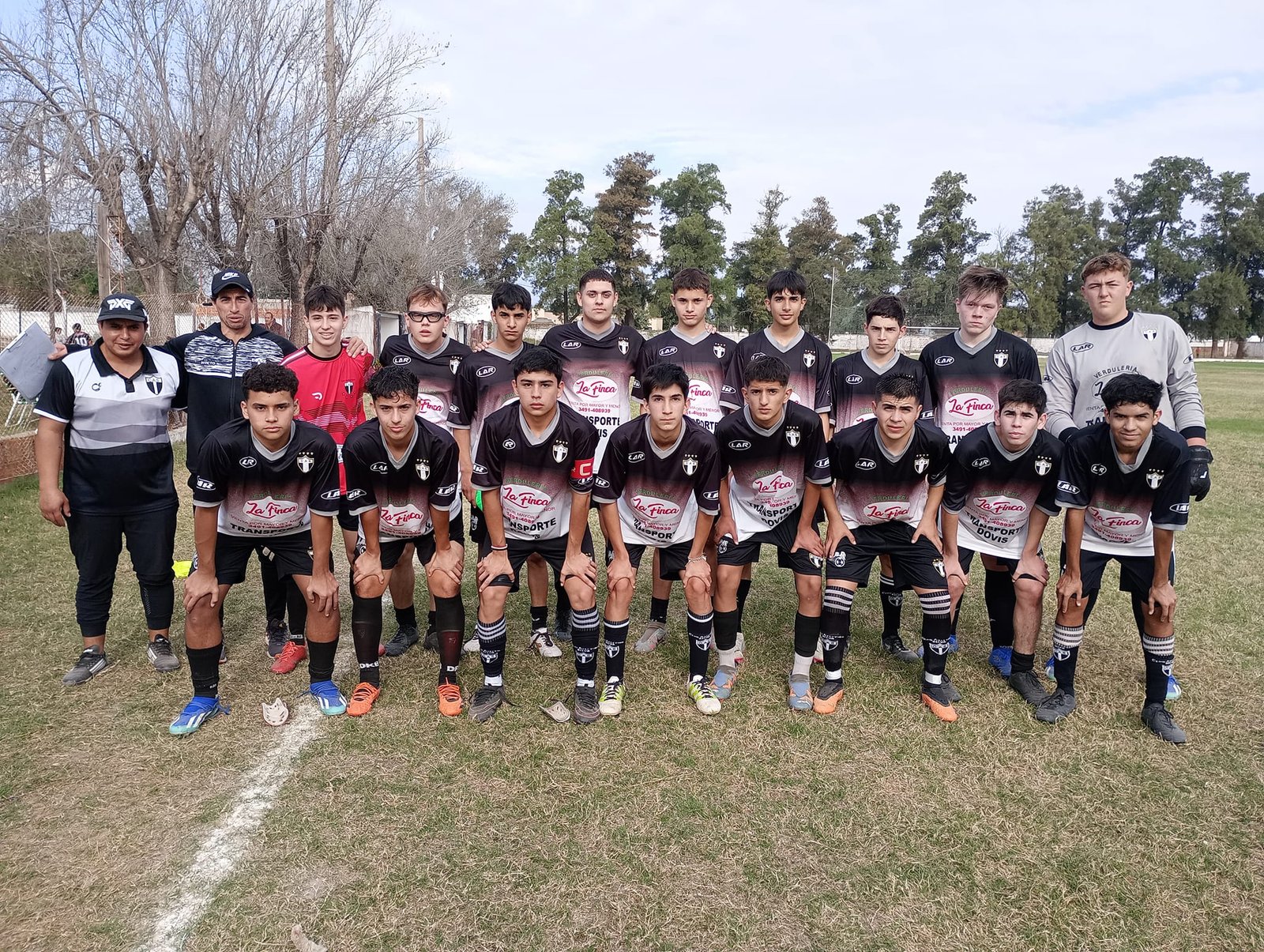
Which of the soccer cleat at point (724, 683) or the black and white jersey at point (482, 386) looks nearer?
the soccer cleat at point (724, 683)

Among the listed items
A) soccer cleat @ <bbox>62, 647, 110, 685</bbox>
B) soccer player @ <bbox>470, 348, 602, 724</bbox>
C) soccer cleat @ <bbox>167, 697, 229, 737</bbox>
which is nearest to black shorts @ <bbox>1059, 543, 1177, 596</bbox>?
soccer player @ <bbox>470, 348, 602, 724</bbox>

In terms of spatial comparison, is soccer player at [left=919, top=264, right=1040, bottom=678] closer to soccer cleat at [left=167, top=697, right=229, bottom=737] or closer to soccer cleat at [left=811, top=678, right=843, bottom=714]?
soccer cleat at [left=811, top=678, right=843, bottom=714]

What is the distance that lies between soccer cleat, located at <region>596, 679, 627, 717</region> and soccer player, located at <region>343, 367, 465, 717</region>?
30.1 inches

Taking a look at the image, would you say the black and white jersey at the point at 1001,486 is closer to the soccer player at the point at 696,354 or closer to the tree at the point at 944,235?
the soccer player at the point at 696,354

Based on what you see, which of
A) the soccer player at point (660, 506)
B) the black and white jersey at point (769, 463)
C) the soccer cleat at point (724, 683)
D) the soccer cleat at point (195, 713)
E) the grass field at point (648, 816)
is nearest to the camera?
the grass field at point (648, 816)

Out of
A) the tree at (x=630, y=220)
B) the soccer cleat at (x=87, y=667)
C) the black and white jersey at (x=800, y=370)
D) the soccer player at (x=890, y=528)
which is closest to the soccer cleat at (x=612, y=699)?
the soccer player at (x=890, y=528)

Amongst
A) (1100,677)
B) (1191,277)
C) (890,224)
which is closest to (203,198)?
(1100,677)

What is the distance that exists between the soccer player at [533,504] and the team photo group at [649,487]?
15 millimetres

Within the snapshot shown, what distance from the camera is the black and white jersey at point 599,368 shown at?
16.0 ft

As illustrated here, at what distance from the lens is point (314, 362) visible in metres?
4.62

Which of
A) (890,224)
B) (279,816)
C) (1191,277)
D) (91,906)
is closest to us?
(91,906)

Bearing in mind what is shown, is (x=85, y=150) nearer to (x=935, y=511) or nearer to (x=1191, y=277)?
(x=935, y=511)

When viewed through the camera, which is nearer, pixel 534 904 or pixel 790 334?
pixel 534 904

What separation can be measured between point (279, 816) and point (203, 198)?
1323 cm
